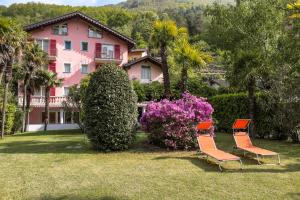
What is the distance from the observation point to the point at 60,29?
43.9 m

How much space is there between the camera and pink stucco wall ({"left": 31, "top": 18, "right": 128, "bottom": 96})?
4403 centimetres

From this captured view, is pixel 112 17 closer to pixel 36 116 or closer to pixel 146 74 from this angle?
pixel 146 74

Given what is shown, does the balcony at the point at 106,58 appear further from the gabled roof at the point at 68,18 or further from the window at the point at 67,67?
the window at the point at 67,67

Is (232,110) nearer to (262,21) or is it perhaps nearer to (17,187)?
(262,21)

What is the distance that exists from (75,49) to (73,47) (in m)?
0.35

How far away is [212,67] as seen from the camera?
53.6 meters

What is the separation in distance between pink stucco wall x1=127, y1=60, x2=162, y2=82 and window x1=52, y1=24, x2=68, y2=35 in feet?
30.2

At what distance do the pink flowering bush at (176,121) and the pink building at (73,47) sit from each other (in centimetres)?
2727

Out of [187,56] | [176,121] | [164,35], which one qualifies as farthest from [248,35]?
[176,121]

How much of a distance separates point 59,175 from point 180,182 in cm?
336

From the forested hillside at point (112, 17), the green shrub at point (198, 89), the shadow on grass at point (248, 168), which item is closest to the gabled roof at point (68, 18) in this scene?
the green shrub at point (198, 89)

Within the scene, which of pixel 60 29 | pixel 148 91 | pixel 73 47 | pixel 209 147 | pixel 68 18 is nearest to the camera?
pixel 209 147

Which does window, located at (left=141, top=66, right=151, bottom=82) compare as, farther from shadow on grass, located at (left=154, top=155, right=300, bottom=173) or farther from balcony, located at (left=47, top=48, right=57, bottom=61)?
shadow on grass, located at (left=154, top=155, right=300, bottom=173)

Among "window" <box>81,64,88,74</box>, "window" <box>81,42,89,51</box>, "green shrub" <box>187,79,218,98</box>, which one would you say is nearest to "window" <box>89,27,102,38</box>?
"window" <box>81,42,89,51</box>
